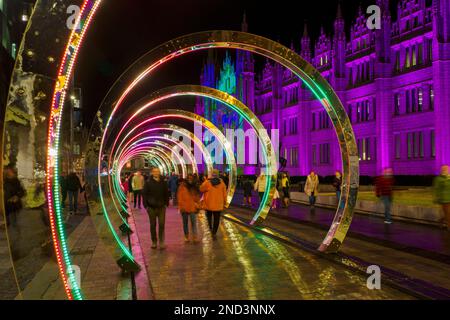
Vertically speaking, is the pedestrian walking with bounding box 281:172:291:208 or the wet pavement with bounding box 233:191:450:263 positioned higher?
the pedestrian walking with bounding box 281:172:291:208

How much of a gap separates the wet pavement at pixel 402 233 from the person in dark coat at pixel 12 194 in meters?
7.54

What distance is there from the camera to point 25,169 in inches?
156

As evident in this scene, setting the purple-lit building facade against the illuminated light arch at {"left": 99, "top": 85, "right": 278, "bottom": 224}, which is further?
the purple-lit building facade

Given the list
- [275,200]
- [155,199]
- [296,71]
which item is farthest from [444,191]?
[275,200]

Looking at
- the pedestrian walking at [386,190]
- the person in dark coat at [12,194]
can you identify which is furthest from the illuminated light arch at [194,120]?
the person in dark coat at [12,194]

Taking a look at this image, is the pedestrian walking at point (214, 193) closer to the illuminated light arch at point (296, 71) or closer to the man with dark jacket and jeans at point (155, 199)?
the man with dark jacket and jeans at point (155, 199)

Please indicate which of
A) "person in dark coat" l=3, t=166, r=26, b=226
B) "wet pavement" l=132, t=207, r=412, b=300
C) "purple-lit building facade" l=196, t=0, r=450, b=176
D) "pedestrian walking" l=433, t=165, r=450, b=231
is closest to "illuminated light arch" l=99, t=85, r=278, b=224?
"wet pavement" l=132, t=207, r=412, b=300

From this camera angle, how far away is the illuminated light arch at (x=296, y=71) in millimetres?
8312

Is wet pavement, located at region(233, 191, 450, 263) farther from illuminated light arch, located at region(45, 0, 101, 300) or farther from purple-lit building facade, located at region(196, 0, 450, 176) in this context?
purple-lit building facade, located at region(196, 0, 450, 176)

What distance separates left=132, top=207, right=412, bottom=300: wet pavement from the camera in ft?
20.1

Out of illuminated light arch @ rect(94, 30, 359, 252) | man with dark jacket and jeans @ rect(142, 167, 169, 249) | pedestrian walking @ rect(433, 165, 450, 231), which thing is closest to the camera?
illuminated light arch @ rect(94, 30, 359, 252)

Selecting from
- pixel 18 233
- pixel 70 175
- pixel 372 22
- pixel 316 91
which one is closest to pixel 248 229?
pixel 316 91

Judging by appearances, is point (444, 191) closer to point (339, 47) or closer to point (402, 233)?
point (402, 233)

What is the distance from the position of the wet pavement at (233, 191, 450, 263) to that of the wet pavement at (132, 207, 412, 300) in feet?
7.60
